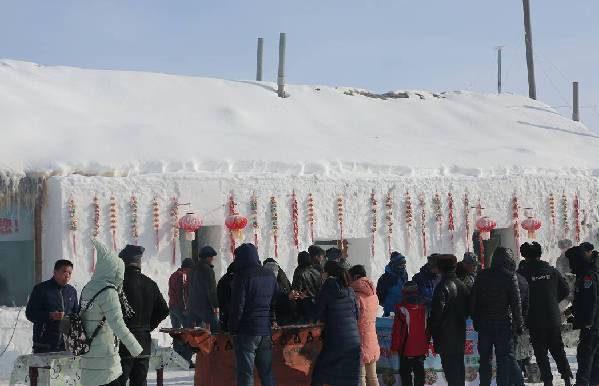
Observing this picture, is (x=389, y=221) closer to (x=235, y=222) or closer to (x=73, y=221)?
(x=235, y=222)

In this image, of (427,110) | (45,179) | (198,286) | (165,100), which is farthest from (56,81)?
(198,286)

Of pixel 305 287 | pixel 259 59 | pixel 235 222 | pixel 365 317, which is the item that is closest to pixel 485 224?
pixel 235 222

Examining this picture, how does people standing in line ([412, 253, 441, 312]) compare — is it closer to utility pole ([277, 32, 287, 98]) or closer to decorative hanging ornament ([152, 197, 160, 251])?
decorative hanging ornament ([152, 197, 160, 251])

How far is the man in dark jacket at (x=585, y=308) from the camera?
31.6 feet

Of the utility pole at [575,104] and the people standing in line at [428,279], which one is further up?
the utility pole at [575,104]

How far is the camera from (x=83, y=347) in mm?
7016

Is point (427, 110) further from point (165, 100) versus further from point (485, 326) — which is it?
point (485, 326)

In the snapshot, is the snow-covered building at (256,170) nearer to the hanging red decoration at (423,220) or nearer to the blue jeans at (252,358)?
the hanging red decoration at (423,220)

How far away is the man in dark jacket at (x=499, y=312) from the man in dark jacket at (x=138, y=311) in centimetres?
290

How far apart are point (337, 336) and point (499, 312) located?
5.32 ft

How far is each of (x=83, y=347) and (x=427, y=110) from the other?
16.2 meters

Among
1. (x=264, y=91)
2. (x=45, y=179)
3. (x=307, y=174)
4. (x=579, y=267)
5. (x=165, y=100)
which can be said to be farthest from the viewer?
(x=264, y=91)

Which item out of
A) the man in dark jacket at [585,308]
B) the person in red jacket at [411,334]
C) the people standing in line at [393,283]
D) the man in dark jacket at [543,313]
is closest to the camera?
the person in red jacket at [411,334]

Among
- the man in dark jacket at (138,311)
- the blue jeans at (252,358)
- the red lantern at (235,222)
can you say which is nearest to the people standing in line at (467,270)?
the blue jeans at (252,358)
